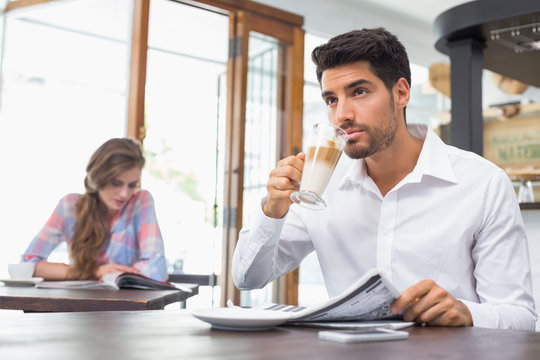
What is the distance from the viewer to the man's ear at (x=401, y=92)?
1.75 meters

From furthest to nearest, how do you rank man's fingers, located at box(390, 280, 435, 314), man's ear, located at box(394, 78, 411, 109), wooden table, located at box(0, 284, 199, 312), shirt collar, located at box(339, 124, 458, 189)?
1. man's ear, located at box(394, 78, 411, 109)
2. wooden table, located at box(0, 284, 199, 312)
3. shirt collar, located at box(339, 124, 458, 189)
4. man's fingers, located at box(390, 280, 435, 314)

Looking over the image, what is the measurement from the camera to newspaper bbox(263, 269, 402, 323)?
0.92 m

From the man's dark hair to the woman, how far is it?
4.57 feet

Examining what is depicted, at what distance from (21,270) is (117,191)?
0.65 metres

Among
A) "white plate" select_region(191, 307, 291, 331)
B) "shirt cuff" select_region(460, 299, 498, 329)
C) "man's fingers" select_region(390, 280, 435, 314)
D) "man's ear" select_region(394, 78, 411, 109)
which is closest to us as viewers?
"white plate" select_region(191, 307, 291, 331)

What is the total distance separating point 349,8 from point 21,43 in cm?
352

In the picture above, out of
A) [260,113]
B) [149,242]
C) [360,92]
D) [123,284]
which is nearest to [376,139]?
[360,92]

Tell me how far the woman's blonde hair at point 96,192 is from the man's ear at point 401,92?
1.51 metres

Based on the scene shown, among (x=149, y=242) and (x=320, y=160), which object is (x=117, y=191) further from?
(x=320, y=160)

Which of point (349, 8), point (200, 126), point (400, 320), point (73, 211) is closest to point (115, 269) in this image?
point (73, 211)

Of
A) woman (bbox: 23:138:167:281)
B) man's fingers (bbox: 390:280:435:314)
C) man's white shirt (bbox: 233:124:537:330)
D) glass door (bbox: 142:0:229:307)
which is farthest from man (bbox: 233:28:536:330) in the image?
glass door (bbox: 142:0:229:307)

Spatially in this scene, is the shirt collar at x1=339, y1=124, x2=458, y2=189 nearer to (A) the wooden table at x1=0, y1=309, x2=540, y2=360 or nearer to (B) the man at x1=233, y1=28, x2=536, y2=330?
(B) the man at x1=233, y1=28, x2=536, y2=330

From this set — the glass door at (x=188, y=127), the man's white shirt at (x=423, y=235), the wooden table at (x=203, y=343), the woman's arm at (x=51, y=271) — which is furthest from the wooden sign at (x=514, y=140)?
the wooden table at (x=203, y=343)

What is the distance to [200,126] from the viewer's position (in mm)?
9578
